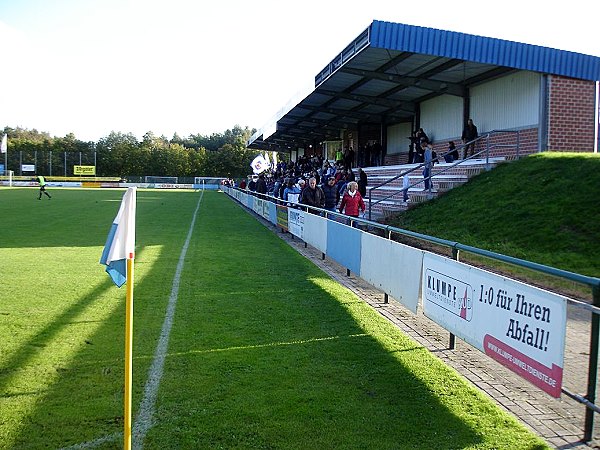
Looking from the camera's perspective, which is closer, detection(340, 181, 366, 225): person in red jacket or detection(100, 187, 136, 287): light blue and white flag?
detection(100, 187, 136, 287): light blue and white flag

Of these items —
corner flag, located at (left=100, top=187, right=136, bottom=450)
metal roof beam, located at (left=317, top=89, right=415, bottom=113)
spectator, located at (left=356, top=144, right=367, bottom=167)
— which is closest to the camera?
corner flag, located at (left=100, top=187, right=136, bottom=450)

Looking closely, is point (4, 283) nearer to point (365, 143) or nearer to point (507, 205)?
point (507, 205)

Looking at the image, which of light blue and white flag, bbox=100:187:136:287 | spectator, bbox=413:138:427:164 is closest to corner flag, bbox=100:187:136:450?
light blue and white flag, bbox=100:187:136:287

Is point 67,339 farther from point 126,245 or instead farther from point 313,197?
point 313,197

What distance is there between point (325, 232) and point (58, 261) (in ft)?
18.1

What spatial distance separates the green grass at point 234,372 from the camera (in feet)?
14.0

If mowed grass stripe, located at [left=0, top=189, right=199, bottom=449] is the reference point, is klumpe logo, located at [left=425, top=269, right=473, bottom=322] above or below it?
above

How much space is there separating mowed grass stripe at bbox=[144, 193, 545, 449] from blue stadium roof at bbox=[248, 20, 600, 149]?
35.8 ft

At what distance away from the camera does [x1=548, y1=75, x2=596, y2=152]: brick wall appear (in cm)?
1844

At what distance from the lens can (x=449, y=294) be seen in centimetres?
587

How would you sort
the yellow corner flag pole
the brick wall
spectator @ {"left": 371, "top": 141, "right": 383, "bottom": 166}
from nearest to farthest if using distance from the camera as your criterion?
the yellow corner flag pole < the brick wall < spectator @ {"left": 371, "top": 141, "right": 383, "bottom": 166}

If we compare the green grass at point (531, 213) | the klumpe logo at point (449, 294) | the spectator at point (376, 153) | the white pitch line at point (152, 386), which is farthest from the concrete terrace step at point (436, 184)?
the klumpe logo at point (449, 294)

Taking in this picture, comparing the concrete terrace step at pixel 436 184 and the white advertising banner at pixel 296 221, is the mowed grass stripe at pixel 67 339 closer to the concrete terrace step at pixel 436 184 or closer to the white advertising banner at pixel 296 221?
the white advertising banner at pixel 296 221

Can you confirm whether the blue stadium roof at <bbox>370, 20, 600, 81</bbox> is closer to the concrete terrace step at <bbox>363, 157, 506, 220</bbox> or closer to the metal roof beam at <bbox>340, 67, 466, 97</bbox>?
the concrete terrace step at <bbox>363, 157, 506, 220</bbox>
